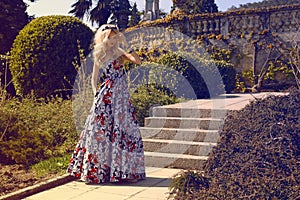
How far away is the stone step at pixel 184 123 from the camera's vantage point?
5273 millimetres

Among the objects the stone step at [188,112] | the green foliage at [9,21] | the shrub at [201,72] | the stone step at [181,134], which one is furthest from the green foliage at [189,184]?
the green foliage at [9,21]

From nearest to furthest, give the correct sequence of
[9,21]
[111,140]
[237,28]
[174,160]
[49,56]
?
[111,140] < [174,160] < [49,56] < [237,28] < [9,21]

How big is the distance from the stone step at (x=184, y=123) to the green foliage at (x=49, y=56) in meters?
3.70

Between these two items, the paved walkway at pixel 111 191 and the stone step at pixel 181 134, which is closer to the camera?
the paved walkway at pixel 111 191

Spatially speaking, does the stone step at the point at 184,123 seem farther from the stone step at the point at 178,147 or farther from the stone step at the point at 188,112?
the stone step at the point at 178,147

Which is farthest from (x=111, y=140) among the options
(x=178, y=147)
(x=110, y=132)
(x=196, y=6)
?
(x=196, y=6)

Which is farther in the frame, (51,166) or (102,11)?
(102,11)

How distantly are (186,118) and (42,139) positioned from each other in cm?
201

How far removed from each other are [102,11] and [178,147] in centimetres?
1918

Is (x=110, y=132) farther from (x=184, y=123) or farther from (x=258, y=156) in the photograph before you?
(x=258, y=156)

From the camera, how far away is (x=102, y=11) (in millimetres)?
23234

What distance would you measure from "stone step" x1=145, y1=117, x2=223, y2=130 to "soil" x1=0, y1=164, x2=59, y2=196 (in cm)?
167

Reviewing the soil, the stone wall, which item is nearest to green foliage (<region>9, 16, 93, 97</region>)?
the stone wall

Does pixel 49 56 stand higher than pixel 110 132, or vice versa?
pixel 49 56
